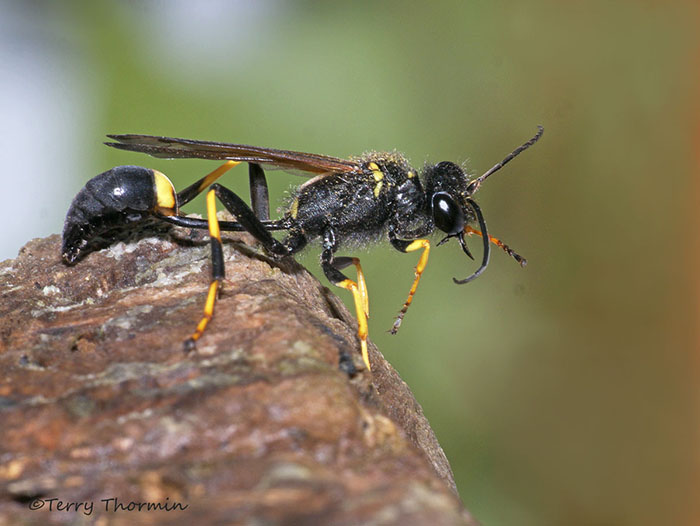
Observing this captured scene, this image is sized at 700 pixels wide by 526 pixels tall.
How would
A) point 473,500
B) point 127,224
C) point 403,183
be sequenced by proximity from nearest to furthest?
point 127,224
point 403,183
point 473,500

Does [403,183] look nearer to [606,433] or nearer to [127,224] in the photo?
[127,224]

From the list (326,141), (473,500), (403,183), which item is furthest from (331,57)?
(473,500)

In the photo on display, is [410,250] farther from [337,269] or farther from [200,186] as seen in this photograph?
[200,186]

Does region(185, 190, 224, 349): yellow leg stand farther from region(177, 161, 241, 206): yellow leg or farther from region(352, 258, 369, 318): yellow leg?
region(352, 258, 369, 318): yellow leg

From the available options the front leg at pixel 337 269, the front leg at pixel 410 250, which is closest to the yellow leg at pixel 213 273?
the front leg at pixel 337 269

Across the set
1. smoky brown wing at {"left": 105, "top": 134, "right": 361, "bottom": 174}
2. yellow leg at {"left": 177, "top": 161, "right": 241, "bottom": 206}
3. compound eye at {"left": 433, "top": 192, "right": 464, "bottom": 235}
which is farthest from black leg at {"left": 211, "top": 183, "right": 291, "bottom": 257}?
Answer: compound eye at {"left": 433, "top": 192, "right": 464, "bottom": 235}

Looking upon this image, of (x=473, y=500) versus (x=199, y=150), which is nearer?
(x=199, y=150)
